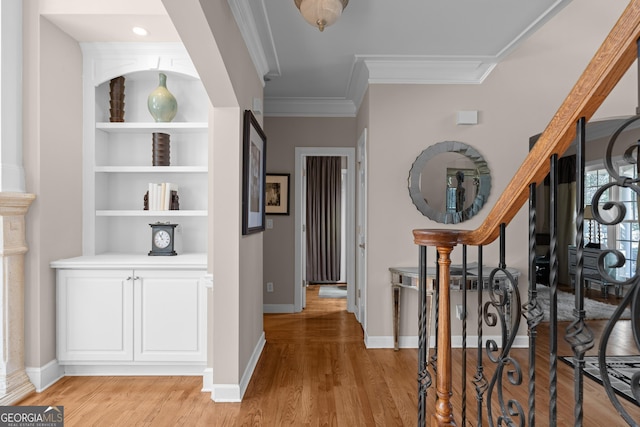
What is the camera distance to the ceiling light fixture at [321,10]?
88.7 inches

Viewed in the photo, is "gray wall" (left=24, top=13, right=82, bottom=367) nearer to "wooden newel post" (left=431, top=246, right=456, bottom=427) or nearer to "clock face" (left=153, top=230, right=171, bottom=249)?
"clock face" (left=153, top=230, right=171, bottom=249)

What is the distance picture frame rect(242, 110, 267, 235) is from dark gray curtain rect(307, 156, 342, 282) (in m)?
3.55

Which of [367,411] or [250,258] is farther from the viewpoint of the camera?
[250,258]

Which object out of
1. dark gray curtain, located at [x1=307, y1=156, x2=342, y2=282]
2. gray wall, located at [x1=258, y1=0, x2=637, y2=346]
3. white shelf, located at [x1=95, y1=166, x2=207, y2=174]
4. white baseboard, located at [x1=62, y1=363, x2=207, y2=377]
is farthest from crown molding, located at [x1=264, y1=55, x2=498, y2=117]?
dark gray curtain, located at [x1=307, y1=156, x2=342, y2=282]

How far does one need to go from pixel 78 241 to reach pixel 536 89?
13.8ft

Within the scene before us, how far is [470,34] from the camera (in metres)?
3.07

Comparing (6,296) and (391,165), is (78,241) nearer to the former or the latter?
(6,296)

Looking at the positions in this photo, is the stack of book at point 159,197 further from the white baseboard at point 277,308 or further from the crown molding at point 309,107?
the white baseboard at point 277,308

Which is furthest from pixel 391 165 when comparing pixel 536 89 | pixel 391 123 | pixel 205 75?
pixel 205 75

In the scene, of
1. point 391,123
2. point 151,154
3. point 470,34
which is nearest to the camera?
point 470,34

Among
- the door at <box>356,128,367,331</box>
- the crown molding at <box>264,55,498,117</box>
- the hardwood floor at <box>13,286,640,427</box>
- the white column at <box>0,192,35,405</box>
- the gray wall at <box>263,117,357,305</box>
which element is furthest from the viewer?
the gray wall at <box>263,117,357,305</box>

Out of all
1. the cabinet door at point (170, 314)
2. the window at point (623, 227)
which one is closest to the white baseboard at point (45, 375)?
the cabinet door at point (170, 314)

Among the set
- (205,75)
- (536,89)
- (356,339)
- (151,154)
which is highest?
(536,89)

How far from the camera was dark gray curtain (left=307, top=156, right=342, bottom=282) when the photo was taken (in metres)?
7.12
